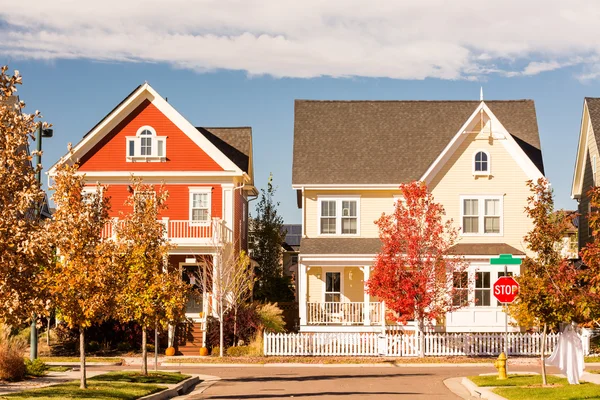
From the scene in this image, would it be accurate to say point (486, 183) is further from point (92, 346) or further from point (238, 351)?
point (92, 346)

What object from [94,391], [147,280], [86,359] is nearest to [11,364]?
[147,280]

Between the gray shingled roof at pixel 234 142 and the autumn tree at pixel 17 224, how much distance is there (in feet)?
94.3

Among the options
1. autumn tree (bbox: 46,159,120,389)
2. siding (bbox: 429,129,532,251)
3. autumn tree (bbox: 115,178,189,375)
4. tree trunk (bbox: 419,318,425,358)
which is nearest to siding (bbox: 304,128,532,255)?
siding (bbox: 429,129,532,251)

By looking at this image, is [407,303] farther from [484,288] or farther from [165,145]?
[165,145]

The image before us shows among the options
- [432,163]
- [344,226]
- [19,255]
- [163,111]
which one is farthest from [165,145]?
[19,255]

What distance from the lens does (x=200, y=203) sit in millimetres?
42375

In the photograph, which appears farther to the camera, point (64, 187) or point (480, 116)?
point (480, 116)

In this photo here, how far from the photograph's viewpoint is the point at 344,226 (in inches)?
1686

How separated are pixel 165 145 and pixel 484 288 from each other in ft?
52.1

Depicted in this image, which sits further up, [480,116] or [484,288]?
[480,116]

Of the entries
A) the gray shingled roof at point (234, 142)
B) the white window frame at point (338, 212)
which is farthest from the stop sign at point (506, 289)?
the gray shingled roof at point (234, 142)

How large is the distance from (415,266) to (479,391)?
1394 centimetres

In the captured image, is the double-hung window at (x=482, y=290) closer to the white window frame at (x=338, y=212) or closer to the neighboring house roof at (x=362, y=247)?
the neighboring house roof at (x=362, y=247)

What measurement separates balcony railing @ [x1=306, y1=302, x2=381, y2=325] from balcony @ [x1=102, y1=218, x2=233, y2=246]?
4.96 m
